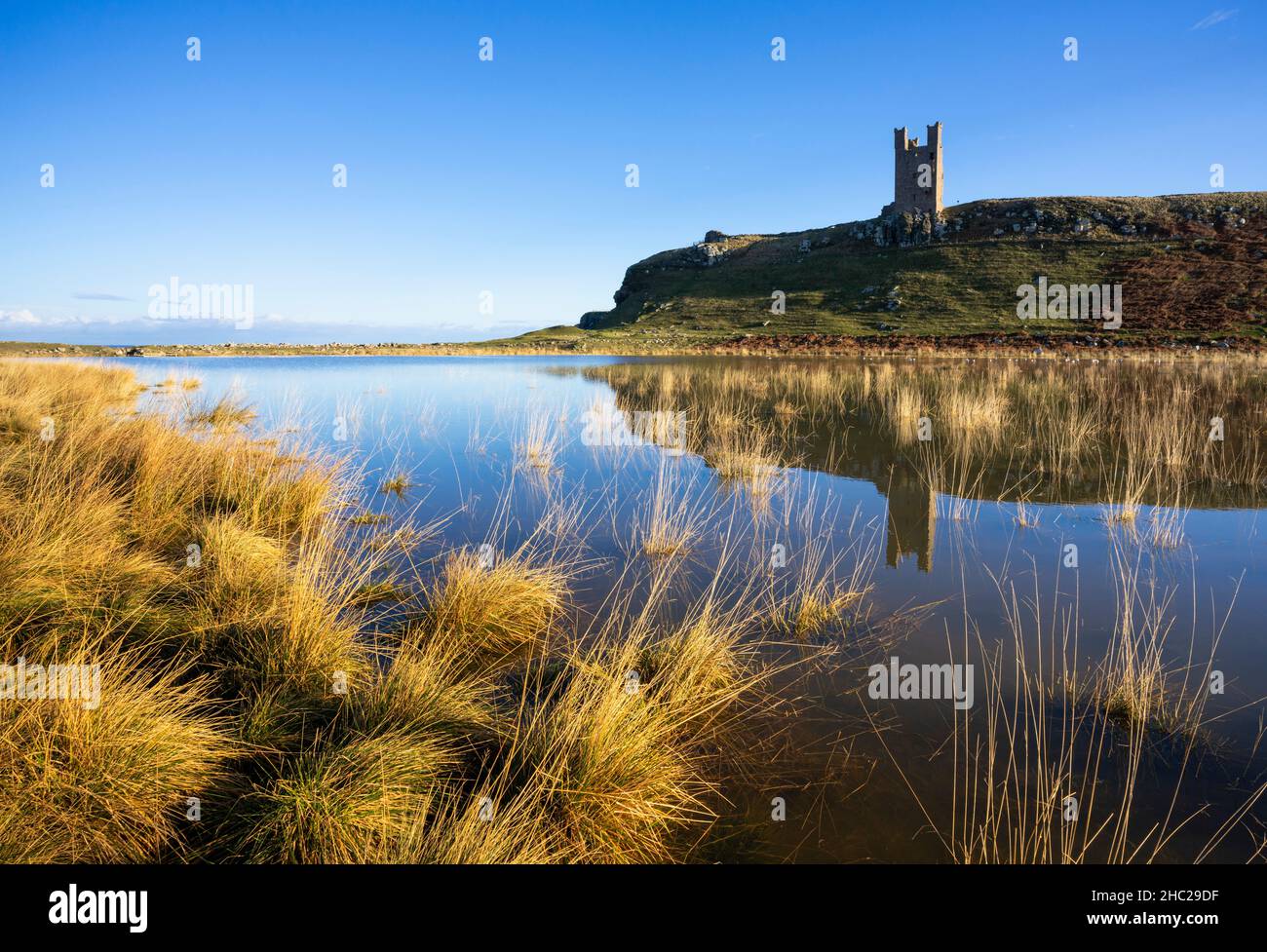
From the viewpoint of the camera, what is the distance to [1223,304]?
1740 inches

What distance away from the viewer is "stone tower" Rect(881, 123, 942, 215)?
73.0m

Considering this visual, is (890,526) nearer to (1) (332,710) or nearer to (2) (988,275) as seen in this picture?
(1) (332,710)

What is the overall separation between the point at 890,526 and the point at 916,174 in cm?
8182

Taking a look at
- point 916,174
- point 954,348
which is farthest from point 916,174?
point 954,348

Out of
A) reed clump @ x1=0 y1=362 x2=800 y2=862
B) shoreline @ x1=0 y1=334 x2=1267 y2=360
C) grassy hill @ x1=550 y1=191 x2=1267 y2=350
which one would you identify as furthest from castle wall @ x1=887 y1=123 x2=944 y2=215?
reed clump @ x1=0 y1=362 x2=800 y2=862

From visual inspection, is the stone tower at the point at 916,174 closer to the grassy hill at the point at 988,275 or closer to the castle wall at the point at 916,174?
the castle wall at the point at 916,174

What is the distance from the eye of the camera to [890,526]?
5977 mm

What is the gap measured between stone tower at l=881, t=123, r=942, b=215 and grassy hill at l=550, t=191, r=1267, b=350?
11.2 ft

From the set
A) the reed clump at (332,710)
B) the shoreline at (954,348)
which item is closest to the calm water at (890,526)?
the reed clump at (332,710)

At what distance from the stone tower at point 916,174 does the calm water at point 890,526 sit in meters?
69.2

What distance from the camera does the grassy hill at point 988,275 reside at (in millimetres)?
46406
